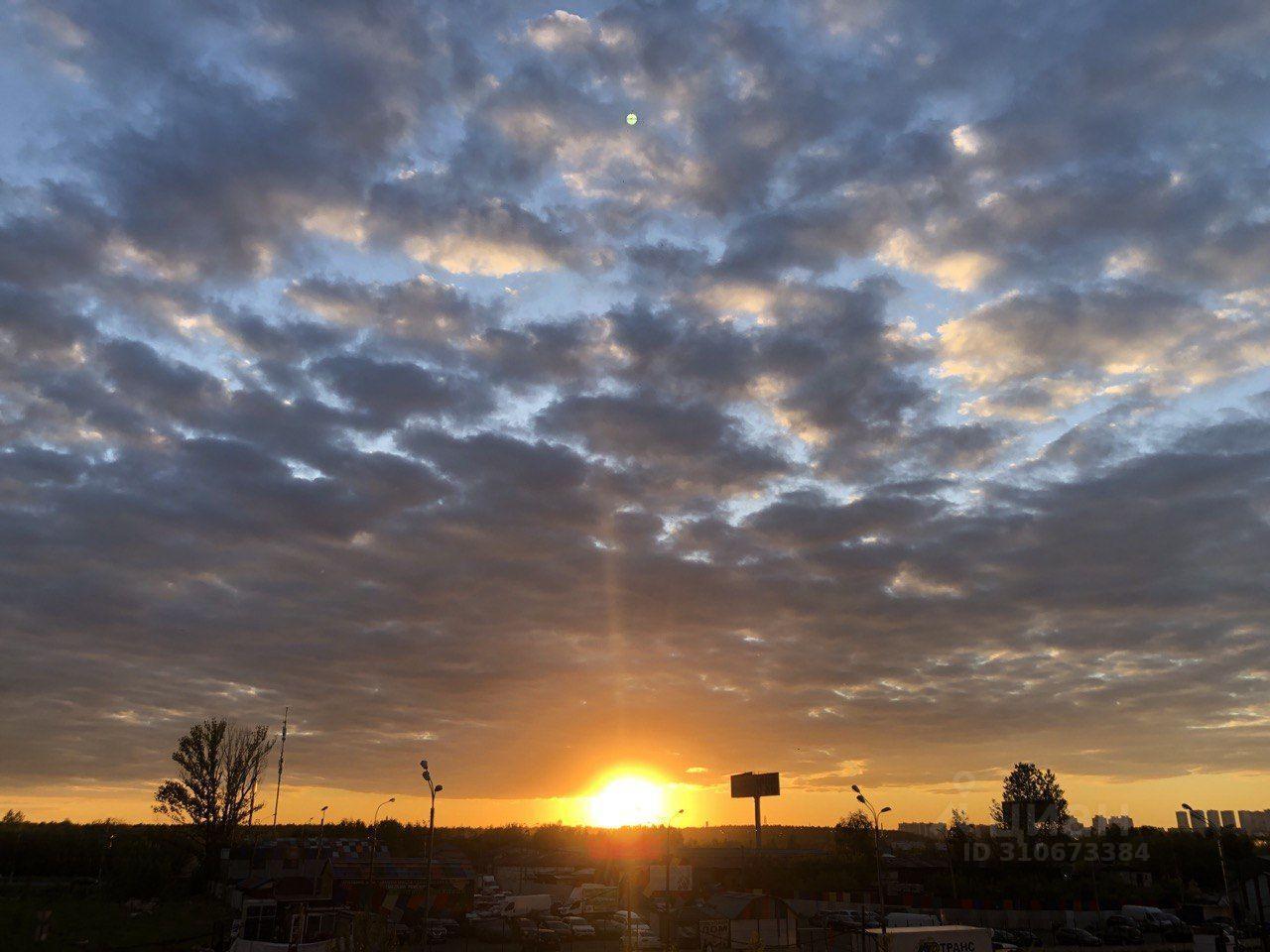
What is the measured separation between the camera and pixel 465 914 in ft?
259

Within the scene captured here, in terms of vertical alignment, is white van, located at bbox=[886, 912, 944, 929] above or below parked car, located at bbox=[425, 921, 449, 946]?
above

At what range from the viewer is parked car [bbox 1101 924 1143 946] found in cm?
7900

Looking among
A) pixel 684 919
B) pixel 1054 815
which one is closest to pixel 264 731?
pixel 684 919

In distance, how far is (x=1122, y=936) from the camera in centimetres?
8012

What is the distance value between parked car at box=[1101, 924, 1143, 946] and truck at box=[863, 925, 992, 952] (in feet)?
126

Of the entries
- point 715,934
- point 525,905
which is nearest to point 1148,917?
point 715,934

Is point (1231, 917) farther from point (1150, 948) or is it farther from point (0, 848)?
point (0, 848)

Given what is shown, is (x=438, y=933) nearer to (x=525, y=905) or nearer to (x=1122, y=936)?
(x=525, y=905)

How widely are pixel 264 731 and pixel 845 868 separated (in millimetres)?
82663

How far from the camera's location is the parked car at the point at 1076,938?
75.2m

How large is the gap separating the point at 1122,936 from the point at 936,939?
1723 inches

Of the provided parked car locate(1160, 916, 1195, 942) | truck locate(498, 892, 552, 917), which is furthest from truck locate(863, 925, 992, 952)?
parked car locate(1160, 916, 1195, 942)

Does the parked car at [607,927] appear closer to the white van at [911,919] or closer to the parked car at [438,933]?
the parked car at [438,933]

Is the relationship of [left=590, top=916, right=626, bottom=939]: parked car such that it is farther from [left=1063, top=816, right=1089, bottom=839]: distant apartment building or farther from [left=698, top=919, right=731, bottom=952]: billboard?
[left=1063, top=816, right=1089, bottom=839]: distant apartment building
